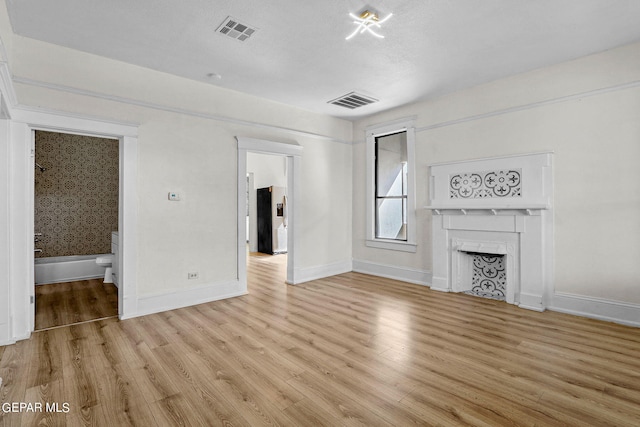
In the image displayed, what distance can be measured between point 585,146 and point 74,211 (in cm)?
790

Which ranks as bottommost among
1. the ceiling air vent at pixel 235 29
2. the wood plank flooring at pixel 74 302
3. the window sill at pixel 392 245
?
the wood plank flooring at pixel 74 302

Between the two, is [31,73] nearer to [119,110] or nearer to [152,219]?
[119,110]

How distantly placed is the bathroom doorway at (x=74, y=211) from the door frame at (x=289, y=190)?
2.22 meters

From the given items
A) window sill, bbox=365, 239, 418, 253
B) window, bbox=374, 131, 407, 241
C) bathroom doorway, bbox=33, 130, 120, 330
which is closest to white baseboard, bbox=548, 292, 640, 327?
window sill, bbox=365, 239, 418, 253

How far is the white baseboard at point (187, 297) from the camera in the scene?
388 cm

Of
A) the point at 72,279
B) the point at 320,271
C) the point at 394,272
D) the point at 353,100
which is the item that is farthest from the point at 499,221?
the point at 72,279

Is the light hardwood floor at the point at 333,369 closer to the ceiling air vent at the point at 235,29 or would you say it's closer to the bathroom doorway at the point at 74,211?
the bathroom doorway at the point at 74,211

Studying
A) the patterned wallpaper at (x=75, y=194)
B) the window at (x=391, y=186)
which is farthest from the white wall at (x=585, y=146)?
the patterned wallpaper at (x=75, y=194)

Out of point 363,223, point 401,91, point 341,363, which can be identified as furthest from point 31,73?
point 363,223

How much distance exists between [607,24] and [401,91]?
2274mm

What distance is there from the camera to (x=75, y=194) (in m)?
5.91

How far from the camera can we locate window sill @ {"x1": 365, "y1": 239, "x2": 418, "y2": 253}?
17.7 ft

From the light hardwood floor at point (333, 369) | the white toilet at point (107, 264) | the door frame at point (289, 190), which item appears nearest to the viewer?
the light hardwood floor at point (333, 369)

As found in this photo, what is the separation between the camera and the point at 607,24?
305 centimetres
